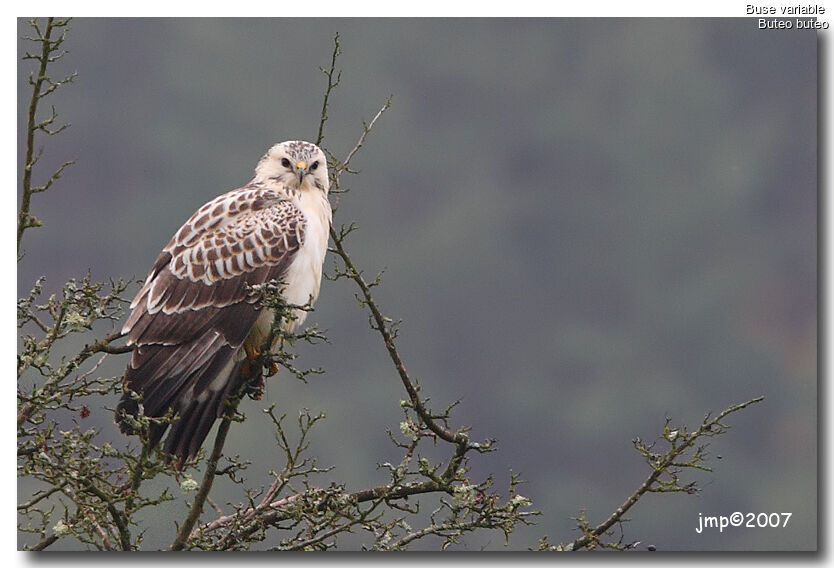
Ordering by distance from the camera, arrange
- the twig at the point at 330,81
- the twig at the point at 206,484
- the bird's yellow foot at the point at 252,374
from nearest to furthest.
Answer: the twig at the point at 206,484, the twig at the point at 330,81, the bird's yellow foot at the point at 252,374

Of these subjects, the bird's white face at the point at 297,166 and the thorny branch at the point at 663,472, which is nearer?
the thorny branch at the point at 663,472

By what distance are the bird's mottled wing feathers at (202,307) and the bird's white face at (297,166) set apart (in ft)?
0.44

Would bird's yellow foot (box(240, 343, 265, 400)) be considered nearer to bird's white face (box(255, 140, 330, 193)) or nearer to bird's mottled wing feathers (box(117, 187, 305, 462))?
bird's mottled wing feathers (box(117, 187, 305, 462))

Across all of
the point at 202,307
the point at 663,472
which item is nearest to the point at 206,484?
the point at 202,307

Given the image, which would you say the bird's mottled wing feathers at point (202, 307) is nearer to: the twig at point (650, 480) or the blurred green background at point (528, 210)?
the blurred green background at point (528, 210)

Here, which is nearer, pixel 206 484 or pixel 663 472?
pixel 206 484

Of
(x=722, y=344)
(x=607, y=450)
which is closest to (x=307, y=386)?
(x=607, y=450)

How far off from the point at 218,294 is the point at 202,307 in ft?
0.22

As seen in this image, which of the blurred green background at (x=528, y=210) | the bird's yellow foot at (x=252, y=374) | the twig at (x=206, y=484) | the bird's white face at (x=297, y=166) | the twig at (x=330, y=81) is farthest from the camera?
the bird's white face at (x=297, y=166)

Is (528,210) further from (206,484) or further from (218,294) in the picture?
(206,484)


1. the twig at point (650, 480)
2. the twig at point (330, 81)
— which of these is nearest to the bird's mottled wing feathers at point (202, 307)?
the twig at point (330, 81)

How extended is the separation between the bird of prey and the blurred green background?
0.14 m

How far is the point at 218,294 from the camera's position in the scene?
392cm

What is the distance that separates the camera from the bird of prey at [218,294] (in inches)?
148
